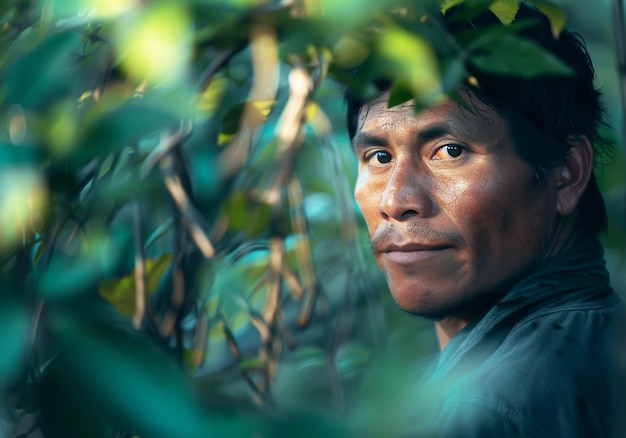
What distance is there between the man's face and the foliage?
0.07 meters

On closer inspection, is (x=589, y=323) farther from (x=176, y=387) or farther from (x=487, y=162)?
(x=176, y=387)

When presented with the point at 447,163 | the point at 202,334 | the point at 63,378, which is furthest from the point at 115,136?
the point at 447,163

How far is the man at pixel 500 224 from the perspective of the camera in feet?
3.80

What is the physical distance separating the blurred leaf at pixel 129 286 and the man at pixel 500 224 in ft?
1.03

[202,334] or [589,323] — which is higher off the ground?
[202,334]

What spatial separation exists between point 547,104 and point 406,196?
28 centimetres

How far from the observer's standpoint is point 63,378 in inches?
21.7

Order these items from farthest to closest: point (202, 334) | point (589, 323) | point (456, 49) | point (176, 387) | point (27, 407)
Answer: point (589, 323) → point (202, 334) → point (456, 49) → point (27, 407) → point (176, 387)

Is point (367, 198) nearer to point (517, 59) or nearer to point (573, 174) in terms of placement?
point (573, 174)

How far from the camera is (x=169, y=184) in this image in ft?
3.15

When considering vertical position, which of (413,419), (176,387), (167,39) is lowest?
(413,419)

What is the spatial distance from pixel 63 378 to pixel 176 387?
2.9 inches

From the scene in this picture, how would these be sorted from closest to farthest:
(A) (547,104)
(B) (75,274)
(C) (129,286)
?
1. (B) (75,274)
2. (C) (129,286)
3. (A) (547,104)

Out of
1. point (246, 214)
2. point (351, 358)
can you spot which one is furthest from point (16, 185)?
point (351, 358)
